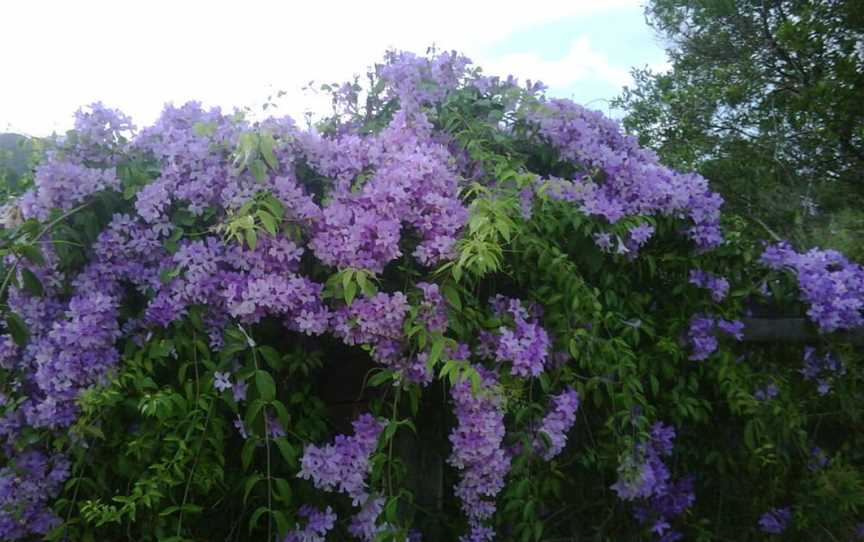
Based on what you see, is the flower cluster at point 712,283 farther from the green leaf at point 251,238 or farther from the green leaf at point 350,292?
the green leaf at point 251,238

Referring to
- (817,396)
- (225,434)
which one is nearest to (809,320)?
(817,396)

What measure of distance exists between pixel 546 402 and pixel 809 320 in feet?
3.28

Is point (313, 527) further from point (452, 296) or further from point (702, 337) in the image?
point (702, 337)

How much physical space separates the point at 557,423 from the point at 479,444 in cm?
25

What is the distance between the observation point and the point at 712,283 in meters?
2.43

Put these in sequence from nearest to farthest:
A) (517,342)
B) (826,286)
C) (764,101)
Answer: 1. (517,342)
2. (826,286)
3. (764,101)

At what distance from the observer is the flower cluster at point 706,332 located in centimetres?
238

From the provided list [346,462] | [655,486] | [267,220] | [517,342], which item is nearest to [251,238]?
[267,220]

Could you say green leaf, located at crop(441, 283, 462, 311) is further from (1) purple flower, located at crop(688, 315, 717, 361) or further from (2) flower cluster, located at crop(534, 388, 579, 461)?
(1) purple flower, located at crop(688, 315, 717, 361)

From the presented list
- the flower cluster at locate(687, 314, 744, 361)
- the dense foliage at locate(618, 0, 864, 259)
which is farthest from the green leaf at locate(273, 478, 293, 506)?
the dense foliage at locate(618, 0, 864, 259)

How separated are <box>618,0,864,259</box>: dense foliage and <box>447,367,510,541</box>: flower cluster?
190 inches

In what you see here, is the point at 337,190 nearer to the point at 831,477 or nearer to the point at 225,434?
the point at 225,434

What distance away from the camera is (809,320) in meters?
2.48

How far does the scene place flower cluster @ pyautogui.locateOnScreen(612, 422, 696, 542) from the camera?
7.11ft
